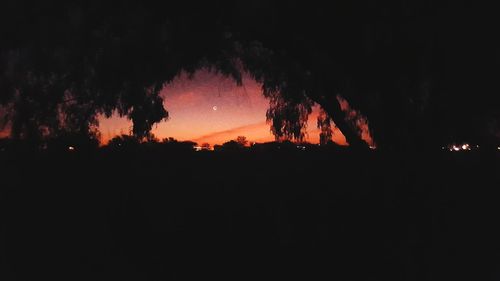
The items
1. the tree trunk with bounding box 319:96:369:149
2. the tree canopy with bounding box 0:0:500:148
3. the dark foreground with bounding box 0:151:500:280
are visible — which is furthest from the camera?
the tree trunk with bounding box 319:96:369:149

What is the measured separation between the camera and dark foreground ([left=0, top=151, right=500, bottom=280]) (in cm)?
500

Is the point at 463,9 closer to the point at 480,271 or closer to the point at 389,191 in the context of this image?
the point at 389,191

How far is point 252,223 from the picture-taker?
18.8 ft

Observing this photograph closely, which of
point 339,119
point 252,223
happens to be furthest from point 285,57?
point 252,223

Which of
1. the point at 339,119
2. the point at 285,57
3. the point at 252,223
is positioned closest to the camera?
the point at 252,223

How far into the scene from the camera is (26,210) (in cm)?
577

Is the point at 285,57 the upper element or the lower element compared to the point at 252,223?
upper

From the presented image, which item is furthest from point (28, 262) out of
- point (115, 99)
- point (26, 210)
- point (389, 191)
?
point (115, 99)

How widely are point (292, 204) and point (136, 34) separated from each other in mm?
4463

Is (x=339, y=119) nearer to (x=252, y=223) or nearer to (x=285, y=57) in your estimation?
(x=285, y=57)

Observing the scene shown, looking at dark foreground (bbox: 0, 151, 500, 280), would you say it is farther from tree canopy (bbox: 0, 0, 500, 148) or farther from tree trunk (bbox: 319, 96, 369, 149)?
tree trunk (bbox: 319, 96, 369, 149)

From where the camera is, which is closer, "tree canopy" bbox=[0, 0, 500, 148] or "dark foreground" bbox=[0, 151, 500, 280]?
"dark foreground" bbox=[0, 151, 500, 280]

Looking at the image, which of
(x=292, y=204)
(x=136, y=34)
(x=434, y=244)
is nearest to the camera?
(x=434, y=244)

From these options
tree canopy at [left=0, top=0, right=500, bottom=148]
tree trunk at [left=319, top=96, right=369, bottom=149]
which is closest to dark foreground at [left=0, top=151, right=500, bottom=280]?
tree canopy at [left=0, top=0, right=500, bottom=148]
